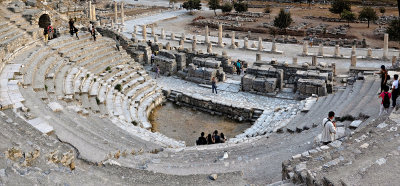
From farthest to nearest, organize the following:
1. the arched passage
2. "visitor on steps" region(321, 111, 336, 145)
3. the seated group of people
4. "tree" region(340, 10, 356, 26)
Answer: "tree" region(340, 10, 356, 26)
the arched passage
the seated group of people
"visitor on steps" region(321, 111, 336, 145)

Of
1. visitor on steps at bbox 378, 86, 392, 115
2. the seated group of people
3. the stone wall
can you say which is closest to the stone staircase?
visitor on steps at bbox 378, 86, 392, 115

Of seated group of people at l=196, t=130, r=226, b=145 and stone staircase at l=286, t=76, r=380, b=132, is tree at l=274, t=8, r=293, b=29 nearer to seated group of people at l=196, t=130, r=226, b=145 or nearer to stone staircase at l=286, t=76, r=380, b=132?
stone staircase at l=286, t=76, r=380, b=132

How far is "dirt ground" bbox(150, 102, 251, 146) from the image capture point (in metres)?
17.9

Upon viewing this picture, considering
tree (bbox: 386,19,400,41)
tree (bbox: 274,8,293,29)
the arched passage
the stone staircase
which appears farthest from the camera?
tree (bbox: 274,8,293,29)

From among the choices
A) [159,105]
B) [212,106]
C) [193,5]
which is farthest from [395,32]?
[193,5]

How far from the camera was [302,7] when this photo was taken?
2475 inches

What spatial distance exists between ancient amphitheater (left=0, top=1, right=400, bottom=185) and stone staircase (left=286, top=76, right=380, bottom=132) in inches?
2.6

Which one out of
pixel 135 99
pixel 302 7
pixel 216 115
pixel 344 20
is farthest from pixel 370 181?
pixel 302 7

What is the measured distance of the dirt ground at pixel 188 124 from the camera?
17.9 meters

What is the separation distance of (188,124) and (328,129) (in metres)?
8.98

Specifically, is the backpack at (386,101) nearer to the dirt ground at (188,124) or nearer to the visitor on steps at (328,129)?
the visitor on steps at (328,129)

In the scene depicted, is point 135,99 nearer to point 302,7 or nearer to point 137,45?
point 137,45

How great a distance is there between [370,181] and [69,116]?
9.87m

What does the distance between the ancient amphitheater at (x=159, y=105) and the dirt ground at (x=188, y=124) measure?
57cm
